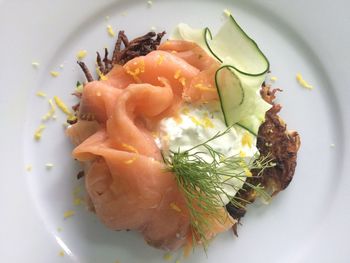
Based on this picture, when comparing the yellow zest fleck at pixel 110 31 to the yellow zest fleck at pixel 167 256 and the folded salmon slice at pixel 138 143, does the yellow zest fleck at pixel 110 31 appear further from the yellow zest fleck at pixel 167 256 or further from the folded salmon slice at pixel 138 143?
the yellow zest fleck at pixel 167 256

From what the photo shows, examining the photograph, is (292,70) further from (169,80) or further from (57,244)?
(57,244)

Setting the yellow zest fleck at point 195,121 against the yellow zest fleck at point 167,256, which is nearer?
the yellow zest fleck at point 195,121

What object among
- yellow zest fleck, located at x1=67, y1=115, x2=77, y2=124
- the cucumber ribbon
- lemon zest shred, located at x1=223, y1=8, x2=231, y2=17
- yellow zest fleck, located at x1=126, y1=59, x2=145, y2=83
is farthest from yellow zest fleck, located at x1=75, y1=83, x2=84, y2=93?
lemon zest shred, located at x1=223, y1=8, x2=231, y2=17

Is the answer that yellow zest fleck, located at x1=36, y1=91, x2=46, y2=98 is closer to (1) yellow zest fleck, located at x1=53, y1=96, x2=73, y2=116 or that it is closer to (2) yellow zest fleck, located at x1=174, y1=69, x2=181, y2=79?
(1) yellow zest fleck, located at x1=53, y1=96, x2=73, y2=116

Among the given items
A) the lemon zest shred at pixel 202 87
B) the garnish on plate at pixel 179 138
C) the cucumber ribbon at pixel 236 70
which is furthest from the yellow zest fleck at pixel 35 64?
the lemon zest shred at pixel 202 87

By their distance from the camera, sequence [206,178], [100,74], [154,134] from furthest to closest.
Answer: [100,74] → [154,134] → [206,178]

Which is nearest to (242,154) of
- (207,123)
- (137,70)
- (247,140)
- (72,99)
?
(247,140)

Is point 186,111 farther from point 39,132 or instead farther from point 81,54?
point 39,132
